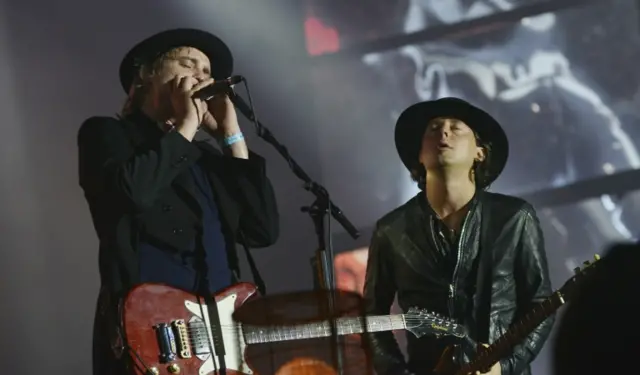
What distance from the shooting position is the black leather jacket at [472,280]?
253cm

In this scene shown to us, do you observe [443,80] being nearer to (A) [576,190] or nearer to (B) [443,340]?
(A) [576,190]

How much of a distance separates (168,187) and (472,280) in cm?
93

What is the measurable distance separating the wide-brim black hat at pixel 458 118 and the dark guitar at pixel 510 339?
1.67ft

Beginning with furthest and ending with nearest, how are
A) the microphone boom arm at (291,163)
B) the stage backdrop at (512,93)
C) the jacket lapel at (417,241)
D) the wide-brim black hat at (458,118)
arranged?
the stage backdrop at (512,93), the wide-brim black hat at (458,118), the jacket lapel at (417,241), the microphone boom arm at (291,163)

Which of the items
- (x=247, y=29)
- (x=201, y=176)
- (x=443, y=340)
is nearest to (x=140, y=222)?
(x=201, y=176)

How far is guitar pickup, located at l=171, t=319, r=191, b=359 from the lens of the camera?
79.4 inches

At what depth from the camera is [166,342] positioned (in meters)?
2.00

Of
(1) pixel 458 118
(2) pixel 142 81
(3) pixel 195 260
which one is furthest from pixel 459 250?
(2) pixel 142 81

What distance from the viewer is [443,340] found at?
8.16 feet

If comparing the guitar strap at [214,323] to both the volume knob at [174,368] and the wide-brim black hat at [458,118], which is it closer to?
the volume knob at [174,368]

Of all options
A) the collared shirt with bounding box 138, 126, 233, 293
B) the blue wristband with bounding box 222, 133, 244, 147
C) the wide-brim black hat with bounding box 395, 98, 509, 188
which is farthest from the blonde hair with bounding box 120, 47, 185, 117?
the wide-brim black hat with bounding box 395, 98, 509, 188

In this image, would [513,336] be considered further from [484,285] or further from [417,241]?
[417,241]

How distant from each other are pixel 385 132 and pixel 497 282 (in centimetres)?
79

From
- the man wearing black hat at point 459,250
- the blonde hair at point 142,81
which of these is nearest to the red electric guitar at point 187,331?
the man wearing black hat at point 459,250
